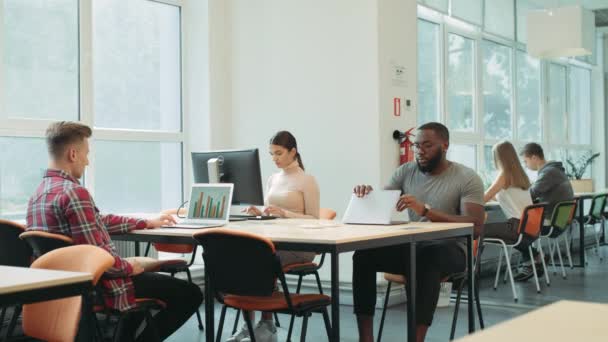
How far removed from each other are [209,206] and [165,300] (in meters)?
0.67

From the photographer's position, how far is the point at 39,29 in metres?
4.91

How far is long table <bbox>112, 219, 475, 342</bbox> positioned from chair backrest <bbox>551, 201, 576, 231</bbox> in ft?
10.1

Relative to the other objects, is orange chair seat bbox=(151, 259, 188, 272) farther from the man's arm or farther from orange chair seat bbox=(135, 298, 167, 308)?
the man's arm

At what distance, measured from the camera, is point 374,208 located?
147 inches

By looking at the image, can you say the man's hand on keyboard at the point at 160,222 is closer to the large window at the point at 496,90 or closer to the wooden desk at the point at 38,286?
the wooden desk at the point at 38,286

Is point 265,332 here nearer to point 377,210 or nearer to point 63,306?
point 377,210

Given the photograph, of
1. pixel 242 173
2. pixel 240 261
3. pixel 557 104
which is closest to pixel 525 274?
pixel 242 173

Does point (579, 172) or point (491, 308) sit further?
point (579, 172)

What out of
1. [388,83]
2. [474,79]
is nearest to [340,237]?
[388,83]

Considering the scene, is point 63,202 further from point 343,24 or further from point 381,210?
point 343,24

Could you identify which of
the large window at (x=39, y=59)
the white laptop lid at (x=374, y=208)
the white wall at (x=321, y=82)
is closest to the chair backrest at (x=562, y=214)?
the white wall at (x=321, y=82)

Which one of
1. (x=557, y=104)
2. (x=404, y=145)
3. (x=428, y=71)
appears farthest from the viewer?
(x=557, y=104)

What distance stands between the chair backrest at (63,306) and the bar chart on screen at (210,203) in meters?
1.37

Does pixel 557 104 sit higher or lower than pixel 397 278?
higher
